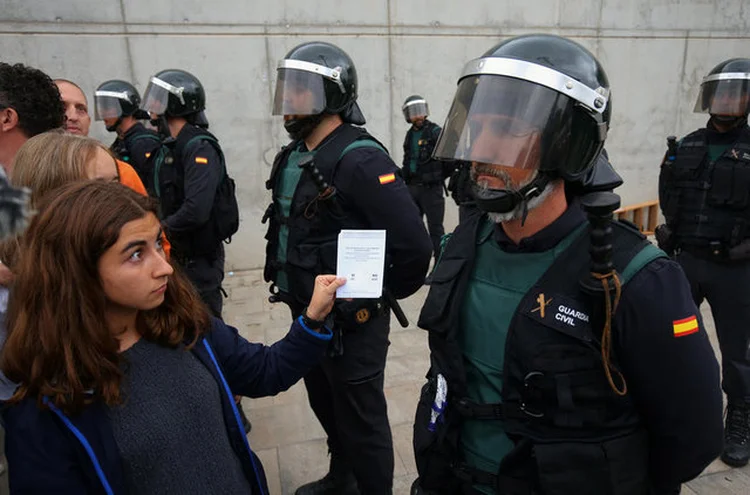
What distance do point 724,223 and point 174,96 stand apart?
3.96m

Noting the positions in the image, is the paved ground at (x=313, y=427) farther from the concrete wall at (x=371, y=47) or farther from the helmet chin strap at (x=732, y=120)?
the concrete wall at (x=371, y=47)

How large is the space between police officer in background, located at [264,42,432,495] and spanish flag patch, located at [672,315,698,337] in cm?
139

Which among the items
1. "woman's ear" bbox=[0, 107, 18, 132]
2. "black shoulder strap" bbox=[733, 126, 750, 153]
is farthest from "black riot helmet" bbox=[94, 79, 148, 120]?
"black shoulder strap" bbox=[733, 126, 750, 153]

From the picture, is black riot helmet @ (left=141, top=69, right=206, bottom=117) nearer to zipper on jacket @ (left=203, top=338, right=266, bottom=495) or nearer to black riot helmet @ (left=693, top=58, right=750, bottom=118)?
zipper on jacket @ (left=203, top=338, right=266, bottom=495)

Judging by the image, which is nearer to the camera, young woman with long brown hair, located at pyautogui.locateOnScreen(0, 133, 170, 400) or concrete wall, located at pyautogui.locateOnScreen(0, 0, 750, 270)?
young woman with long brown hair, located at pyautogui.locateOnScreen(0, 133, 170, 400)

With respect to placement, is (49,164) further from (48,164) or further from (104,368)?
(104,368)

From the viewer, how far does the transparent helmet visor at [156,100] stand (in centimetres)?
392

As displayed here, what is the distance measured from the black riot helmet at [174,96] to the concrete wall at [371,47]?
3.00 m

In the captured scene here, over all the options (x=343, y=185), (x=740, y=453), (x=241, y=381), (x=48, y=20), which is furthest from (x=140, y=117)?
(x=740, y=453)

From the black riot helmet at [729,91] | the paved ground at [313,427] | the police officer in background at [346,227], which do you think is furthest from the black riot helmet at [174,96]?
the black riot helmet at [729,91]

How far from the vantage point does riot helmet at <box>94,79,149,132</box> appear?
4973 mm

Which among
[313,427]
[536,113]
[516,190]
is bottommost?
[313,427]

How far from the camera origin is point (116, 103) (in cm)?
497

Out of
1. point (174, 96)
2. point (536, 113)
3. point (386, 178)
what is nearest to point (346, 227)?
point (386, 178)
